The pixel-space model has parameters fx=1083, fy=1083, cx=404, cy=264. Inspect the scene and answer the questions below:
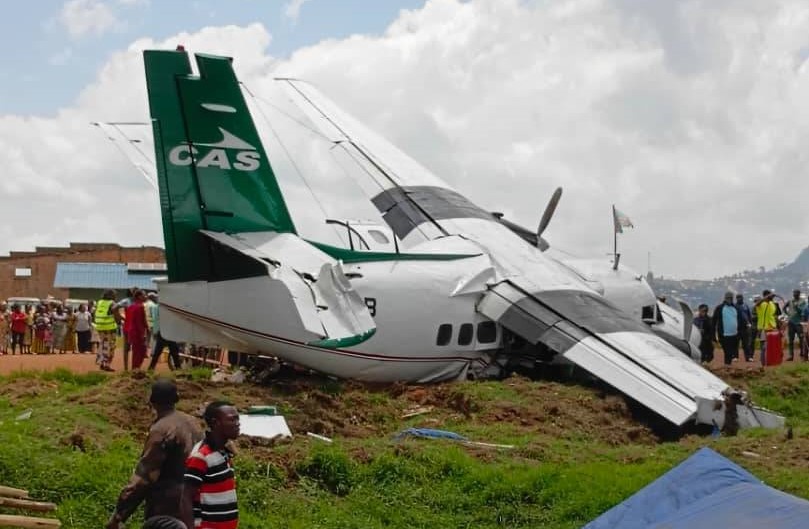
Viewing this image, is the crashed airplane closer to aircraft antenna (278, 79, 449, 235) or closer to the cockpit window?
the cockpit window

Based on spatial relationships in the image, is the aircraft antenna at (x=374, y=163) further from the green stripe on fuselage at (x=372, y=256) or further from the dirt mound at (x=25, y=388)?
the dirt mound at (x=25, y=388)

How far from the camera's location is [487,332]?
2000 centimetres

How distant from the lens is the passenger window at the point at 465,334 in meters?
19.6

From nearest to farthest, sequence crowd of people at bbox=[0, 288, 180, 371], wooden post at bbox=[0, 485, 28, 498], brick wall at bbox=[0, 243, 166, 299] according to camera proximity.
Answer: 1. wooden post at bbox=[0, 485, 28, 498]
2. crowd of people at bbox=[0, 288, 180, 371]
3. brick wall at bbox=[0, 243, 166, 299]

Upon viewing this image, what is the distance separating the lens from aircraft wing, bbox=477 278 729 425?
16688 mm

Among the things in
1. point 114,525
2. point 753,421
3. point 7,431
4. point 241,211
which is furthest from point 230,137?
point 114,525

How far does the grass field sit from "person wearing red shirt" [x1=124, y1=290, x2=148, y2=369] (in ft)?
13.6

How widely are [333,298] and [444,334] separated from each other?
3.80 m

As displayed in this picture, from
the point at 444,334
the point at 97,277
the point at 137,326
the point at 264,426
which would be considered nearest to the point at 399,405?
the point at 444,334

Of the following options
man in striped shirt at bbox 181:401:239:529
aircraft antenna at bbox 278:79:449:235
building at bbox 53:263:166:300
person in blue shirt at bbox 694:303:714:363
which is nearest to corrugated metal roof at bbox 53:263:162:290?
building at bbox 53:263:166:300

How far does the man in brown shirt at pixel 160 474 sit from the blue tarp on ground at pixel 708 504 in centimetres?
328

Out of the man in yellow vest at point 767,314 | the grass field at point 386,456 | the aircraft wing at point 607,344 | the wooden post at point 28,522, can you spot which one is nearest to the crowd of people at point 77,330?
the grass field at point 386,456

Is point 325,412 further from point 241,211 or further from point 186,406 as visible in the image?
point 241,211

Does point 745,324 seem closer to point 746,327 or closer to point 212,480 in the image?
point 746,327
